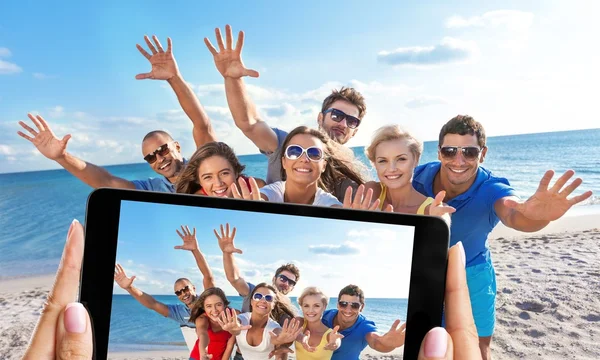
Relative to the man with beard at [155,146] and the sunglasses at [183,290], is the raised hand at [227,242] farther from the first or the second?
the man with beard at [155,146]

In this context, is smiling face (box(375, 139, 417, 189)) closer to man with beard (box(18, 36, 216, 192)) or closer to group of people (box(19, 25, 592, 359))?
group of people (box(19, 25, 592, 359))

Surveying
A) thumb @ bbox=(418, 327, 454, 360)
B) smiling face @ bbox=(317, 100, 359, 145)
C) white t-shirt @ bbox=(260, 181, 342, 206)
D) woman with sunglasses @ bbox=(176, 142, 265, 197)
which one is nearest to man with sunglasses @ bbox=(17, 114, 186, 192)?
woman with sunglasses @ bbox=(176, 142, 265, 197)

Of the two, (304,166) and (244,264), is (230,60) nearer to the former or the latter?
(304,166)

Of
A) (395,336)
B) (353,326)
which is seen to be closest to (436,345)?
(395,336)

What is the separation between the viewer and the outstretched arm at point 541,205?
2.51 metres

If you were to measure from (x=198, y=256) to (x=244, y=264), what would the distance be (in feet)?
0.45

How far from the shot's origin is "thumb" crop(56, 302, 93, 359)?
53.2 inches

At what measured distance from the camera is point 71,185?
21688 millimetres

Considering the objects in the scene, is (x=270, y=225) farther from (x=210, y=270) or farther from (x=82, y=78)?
(x=82, y=78)

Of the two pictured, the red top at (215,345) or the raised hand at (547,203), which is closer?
the red top at (215,345)

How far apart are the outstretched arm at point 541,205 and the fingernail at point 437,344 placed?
1398 millimetres

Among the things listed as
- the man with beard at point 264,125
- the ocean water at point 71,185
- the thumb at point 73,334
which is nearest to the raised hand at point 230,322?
the thumb at point 73,334

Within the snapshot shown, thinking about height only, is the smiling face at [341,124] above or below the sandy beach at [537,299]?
above

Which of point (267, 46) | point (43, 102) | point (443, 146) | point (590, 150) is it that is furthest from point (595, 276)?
point (43, 102)
